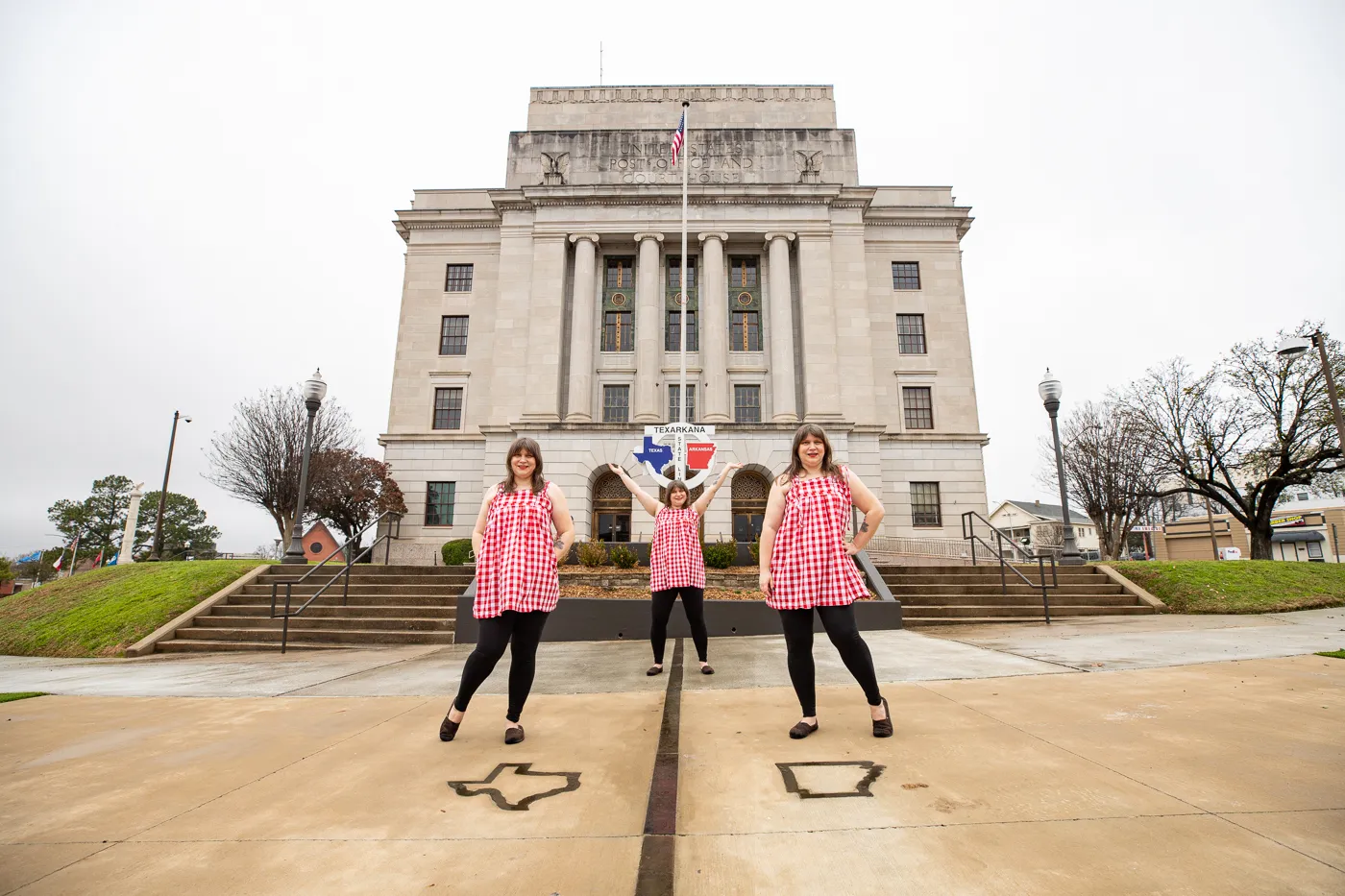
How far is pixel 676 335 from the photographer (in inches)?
1093

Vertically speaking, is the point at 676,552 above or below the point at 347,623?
above

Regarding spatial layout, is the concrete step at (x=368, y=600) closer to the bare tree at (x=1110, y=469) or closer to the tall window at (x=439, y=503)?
the tall window at (x=439, y=503)

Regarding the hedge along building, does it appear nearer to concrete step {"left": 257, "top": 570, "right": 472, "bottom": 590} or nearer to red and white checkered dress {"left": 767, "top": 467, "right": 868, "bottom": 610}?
concrete step {"left": 257, "top": 570, "right": 472, "bottom": 590}

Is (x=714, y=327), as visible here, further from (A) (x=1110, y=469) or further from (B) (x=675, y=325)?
(A) (x=1110, y=469)

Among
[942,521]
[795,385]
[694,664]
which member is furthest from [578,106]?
[694,664]

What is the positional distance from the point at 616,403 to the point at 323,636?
56.6ft

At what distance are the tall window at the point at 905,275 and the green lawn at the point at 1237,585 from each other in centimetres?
1793

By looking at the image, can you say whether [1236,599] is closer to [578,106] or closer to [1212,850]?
[1212,850]

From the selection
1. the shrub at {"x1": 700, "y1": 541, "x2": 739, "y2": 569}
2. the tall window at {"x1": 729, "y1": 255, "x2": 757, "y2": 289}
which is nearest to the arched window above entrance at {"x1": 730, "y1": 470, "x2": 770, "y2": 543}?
the shrub at {"x1": 700, "y1": 541, "x2": 739, "y2": 569}

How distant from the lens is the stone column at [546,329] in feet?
83.3

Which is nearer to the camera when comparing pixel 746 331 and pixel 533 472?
pixel 533 472

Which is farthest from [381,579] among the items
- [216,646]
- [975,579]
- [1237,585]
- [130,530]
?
[130,530]

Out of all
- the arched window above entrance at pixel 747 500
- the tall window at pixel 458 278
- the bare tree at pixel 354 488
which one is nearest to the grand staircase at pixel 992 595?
the arched window above entrance at pixel 747 500

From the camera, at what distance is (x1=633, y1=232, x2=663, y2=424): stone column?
26000 mm
